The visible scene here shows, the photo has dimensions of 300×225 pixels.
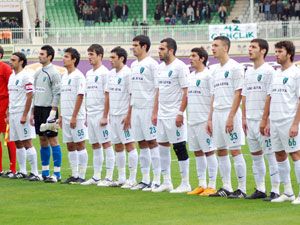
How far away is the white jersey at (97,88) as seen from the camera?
18.7m

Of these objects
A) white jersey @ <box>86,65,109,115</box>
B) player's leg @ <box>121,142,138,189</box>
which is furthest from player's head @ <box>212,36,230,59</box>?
white jersey @ <box>86,65,109,115</box>

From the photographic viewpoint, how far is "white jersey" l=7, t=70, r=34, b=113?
20062 mm

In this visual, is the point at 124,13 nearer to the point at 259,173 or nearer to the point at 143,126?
the point at 143,126

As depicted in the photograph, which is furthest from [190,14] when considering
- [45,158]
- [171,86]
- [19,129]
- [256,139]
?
[256,139]

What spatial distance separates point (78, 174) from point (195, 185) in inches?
86.0

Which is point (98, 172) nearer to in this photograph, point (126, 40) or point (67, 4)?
point (126, 40)

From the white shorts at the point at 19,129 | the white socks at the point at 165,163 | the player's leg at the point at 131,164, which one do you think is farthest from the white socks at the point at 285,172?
the white shorts at the point at 19,129

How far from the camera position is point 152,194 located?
16906mm

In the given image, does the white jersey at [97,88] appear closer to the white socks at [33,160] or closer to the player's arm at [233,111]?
the white socks at [33,160]

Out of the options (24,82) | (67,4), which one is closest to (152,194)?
(24,82)

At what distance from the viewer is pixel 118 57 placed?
1838 cm

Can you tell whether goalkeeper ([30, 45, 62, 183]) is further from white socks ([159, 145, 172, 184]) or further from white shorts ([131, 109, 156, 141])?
white socks ([159, 145, 172, 184])

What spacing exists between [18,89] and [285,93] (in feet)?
21.6

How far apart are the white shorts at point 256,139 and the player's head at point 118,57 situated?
3307mm
